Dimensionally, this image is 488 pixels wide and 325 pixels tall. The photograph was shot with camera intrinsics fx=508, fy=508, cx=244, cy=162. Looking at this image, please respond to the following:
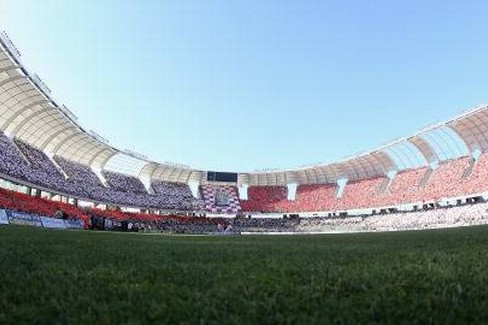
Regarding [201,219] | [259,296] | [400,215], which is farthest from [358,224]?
[259,296]

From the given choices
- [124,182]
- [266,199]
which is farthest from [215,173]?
[124,182]

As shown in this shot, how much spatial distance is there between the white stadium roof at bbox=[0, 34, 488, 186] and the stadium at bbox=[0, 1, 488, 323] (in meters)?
0.24

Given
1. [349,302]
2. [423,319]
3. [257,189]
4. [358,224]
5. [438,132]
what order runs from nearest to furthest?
[423,319] → [349,302] → [438,132] → [358,224] → [257,189]

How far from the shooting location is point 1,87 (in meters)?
43.4

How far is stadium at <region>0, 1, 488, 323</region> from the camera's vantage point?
3.04 meters

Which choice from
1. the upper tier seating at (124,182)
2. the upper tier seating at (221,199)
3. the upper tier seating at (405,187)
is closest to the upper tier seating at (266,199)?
the upper tier seating at (221,199)

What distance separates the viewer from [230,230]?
69.9 meters

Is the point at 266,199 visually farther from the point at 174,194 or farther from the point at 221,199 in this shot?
the point at 174,194

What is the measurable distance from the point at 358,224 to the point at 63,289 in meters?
64.2

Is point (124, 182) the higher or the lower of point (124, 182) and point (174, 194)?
the higher

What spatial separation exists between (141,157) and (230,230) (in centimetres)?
1722

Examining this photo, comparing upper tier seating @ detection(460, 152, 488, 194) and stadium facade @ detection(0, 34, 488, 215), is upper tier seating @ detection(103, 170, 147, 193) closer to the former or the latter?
stadium facade @ detection(0, 34, 488, 215)

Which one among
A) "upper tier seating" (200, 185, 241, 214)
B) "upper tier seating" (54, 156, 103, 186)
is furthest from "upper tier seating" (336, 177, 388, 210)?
"upper tier seating" (54, 156, 103, 186)

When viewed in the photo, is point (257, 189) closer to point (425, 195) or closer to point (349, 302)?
point (425, 195)
